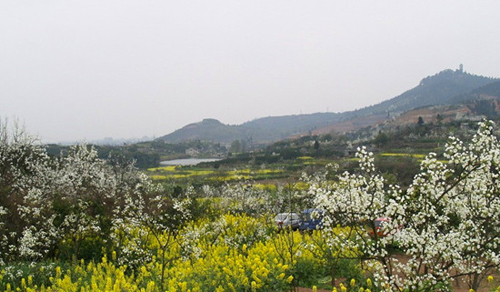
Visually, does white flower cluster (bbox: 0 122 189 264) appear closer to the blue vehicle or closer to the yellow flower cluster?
the yellow flower cluster

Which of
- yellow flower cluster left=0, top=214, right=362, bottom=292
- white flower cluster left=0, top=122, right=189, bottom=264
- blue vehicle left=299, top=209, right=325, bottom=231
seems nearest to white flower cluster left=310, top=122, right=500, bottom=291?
blue vehicle left=299, top=209, right=325, bottom=231

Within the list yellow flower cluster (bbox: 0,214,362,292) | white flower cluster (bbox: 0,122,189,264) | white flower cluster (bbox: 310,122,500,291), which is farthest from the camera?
white flower cluster (bbox: 0,122,189,264)

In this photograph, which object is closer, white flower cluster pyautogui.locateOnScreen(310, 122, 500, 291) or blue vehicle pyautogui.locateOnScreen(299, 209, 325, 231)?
white flower cluster pyautogui.locateOnScreen(310, 122, 500, 291)

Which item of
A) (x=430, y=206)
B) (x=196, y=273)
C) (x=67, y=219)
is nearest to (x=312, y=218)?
(x=430, y=206)

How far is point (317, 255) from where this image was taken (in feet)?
32.7

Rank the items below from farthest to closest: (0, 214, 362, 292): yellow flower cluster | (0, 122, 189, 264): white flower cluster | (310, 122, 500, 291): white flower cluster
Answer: (0, 122, 189, 264): white flower cluster
(0, 214, 362, 292): yellow flower cluster
(310, 122, 500, 291): white flower cluster

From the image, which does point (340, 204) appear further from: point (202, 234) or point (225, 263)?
point (202, 234)

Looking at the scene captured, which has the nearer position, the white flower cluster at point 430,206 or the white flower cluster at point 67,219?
the white flower cluster at point 430,206

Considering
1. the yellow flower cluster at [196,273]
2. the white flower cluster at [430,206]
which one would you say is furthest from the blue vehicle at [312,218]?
the yellow flower cluster at [196,273]

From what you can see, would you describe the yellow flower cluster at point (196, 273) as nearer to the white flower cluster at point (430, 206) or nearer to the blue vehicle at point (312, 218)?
the blue vehicle at point (312, 218)

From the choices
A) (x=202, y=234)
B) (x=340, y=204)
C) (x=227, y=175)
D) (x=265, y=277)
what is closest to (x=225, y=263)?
(x=265, y=277)

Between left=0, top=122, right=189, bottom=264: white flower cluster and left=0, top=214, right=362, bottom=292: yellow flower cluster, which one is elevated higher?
left=0, top=122, right=189, bottom=264: white flower cluster

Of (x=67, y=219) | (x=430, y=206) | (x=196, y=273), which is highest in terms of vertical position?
(x=430, y=206)

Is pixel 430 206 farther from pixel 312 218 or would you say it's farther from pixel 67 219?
pixel 67 219
